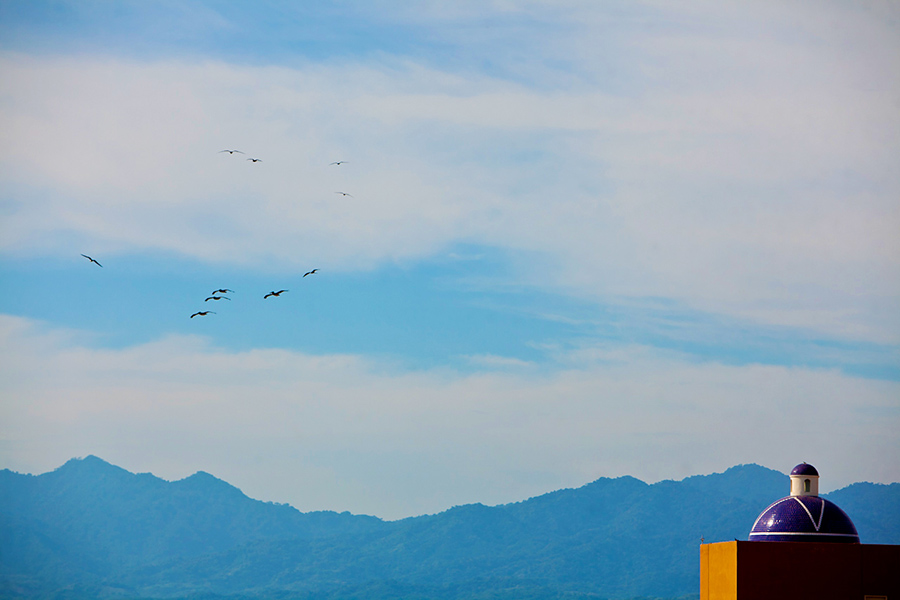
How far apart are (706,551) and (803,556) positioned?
4573 mm

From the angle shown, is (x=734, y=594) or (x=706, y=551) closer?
(x=734, y=594)

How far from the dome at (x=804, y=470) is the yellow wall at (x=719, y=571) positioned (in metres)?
5.63

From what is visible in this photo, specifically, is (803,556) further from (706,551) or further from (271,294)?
(271,294)

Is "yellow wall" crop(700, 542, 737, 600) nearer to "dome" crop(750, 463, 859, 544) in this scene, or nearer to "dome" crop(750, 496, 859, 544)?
"dome" crop(750, 496, 859, 544)

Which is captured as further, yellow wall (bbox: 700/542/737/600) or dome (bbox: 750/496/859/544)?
dome (bbox: 750/496/859/544)

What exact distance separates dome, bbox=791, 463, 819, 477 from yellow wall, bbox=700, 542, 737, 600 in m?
5.63

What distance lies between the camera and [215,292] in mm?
44969

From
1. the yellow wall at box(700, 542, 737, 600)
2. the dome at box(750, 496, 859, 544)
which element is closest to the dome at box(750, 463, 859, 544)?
the dome at box(750, 496, 859, 544)

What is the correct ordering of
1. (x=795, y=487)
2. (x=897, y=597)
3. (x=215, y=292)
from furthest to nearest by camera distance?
(x=795, y=487) < (x=215, y=292) < (x=897, y=597)

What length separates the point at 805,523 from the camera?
45.8 m

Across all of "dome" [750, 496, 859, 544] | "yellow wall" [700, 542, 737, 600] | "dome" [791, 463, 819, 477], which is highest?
"dome" [791, 463, 819, 477]

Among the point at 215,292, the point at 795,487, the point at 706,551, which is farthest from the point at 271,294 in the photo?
the point at 795,487

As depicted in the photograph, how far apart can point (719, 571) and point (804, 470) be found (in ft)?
23.2

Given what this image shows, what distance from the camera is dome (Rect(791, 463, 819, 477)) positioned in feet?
159
